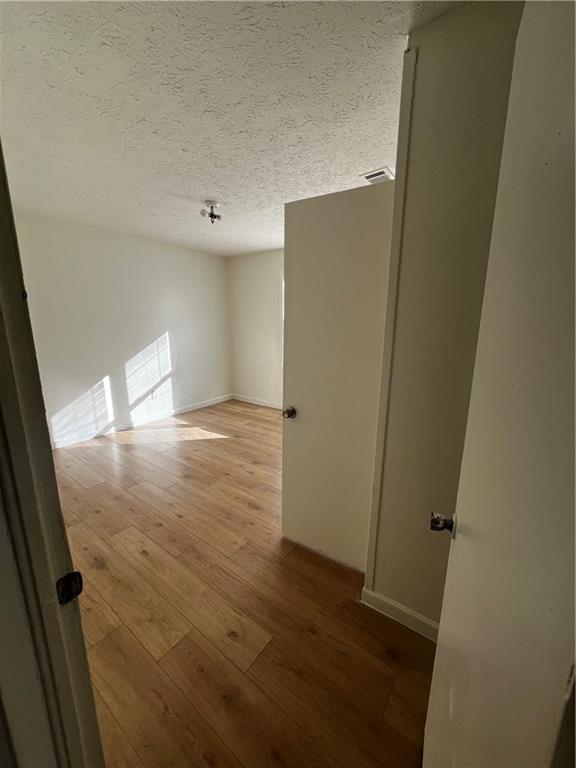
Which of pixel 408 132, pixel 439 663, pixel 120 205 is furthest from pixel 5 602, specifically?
pixel 120 205

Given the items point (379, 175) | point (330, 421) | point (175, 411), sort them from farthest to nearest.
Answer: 1. point (175, 411)
2. point (379, 175)
3. point (330, 421)

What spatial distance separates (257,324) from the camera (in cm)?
486

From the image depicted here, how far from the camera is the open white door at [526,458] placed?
0.33 metres

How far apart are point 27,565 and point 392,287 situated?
4.38 feet

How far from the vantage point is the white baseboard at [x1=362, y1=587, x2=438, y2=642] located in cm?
135

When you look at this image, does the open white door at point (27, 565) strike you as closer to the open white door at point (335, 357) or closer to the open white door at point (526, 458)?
the open white door at point (526, 458)

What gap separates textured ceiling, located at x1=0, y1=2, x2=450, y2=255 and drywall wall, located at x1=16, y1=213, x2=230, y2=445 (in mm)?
885

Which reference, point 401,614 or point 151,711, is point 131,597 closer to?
point 151,711

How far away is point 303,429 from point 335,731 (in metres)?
1.21

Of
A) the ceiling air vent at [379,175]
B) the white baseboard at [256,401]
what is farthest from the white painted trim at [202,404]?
the ceiling air vent at [379,175]

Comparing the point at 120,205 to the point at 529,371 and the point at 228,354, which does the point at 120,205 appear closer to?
the point at 228,354

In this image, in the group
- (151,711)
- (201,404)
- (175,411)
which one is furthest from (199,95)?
(201,404)

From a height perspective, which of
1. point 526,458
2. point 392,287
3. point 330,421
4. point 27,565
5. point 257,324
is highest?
point 392,287

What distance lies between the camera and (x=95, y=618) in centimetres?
142
